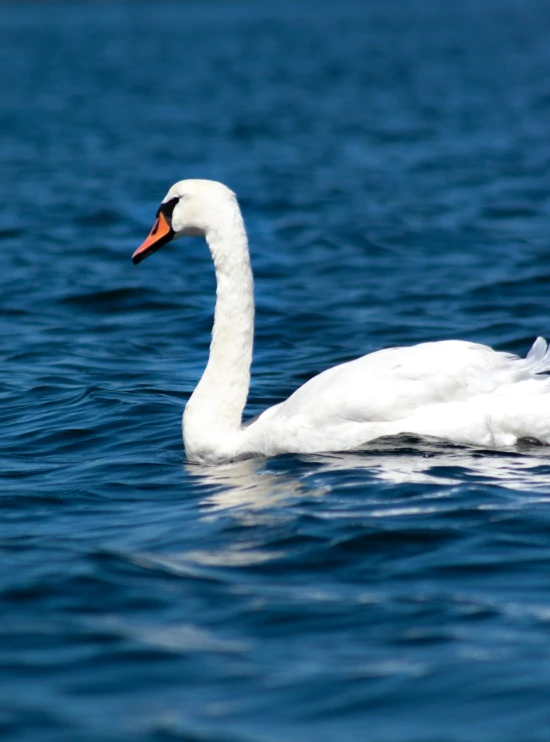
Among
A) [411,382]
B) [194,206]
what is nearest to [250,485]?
[411,382]

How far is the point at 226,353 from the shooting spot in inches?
346

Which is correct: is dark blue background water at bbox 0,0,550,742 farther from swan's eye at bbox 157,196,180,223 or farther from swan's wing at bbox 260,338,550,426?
swan's eye at bbox 157,196,180,223

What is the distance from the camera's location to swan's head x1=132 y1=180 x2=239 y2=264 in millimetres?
8523

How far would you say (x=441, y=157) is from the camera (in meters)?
24.9

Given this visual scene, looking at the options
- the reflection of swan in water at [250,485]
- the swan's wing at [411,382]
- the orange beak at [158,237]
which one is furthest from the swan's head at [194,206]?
the reflection of swan in water at [250,485]

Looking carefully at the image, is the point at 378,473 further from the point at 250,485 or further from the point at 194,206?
the point at 194,206

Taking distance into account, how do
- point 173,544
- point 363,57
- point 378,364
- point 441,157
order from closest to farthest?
point 173,544 < point 378,364 < point 441,157 < point 363,57

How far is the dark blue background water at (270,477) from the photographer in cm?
504

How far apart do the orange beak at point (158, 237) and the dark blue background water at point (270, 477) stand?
49.4 inches

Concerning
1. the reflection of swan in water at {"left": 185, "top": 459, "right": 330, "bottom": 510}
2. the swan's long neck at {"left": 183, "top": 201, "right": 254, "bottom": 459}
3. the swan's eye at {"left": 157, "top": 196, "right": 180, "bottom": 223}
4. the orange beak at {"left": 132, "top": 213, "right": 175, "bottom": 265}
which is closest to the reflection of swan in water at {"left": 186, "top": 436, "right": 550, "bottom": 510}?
the reflection of swan in water at {"left": 185, "top": 459, "right": 330, "bottom": 510}

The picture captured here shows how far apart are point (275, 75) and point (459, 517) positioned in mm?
41090

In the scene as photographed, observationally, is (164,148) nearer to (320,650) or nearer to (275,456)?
(275,456)

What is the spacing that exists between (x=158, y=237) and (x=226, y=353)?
0.86 m

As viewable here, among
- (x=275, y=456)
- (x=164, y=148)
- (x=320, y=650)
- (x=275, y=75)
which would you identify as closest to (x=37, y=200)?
(x=164, y=148)
